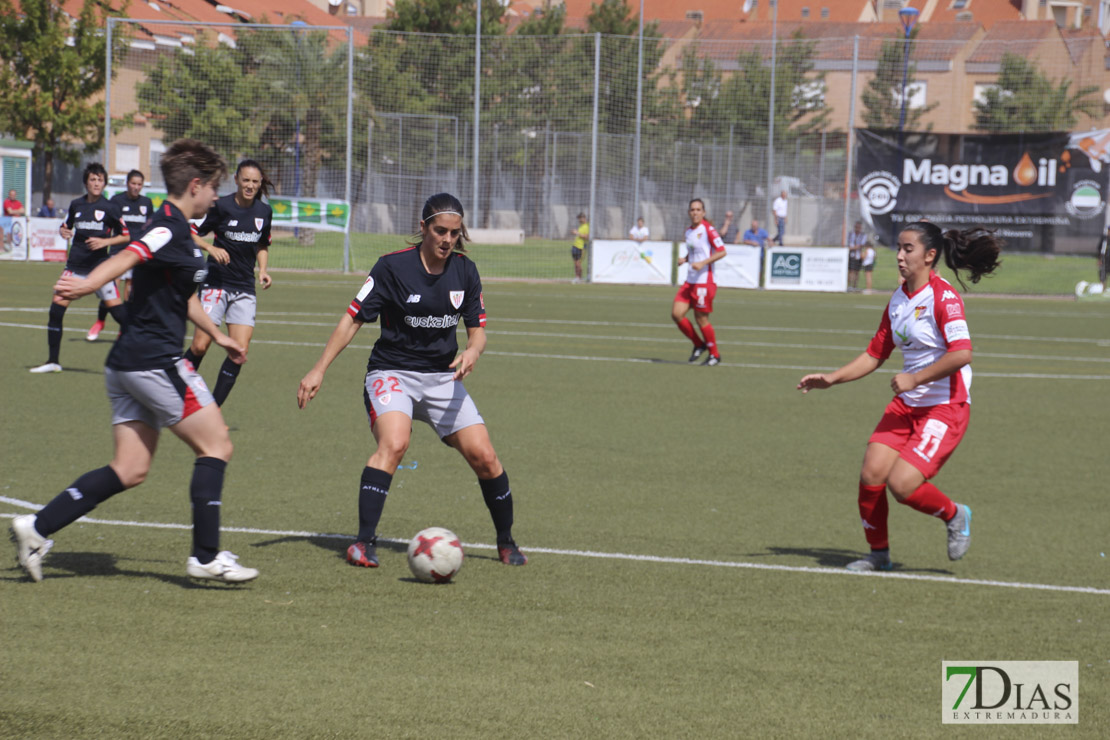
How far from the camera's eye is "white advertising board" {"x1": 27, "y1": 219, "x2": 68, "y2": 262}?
32969 mm

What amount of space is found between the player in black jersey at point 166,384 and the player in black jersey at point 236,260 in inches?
191

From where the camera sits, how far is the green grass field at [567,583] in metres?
4.17

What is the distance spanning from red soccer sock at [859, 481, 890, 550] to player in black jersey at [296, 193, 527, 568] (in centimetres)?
199

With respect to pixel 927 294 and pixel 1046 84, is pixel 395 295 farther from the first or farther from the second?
pixel 1046 84

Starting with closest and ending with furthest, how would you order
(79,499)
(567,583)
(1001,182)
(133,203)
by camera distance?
(79,499) → (567,583) → (133,203) → (1001,182)

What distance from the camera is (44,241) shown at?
33.2 m

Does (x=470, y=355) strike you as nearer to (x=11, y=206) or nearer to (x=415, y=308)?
(x=415, y=308)

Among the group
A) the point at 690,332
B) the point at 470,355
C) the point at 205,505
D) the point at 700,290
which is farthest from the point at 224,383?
the point at 700,290

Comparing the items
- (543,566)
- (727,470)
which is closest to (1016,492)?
(727,470)

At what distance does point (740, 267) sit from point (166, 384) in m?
28.8

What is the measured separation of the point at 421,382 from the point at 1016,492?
5091 mm

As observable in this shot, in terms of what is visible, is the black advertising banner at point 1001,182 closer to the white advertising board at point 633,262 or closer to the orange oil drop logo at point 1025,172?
the orange oil drop logo at point 1025,172

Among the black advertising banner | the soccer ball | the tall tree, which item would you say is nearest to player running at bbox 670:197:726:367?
the soccer ball

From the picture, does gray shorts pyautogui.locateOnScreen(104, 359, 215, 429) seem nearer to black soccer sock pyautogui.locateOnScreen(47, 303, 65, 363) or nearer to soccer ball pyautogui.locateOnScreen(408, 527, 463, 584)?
soccer ball pyautogui.locateOnScreen(408, 527, 463, 584)
